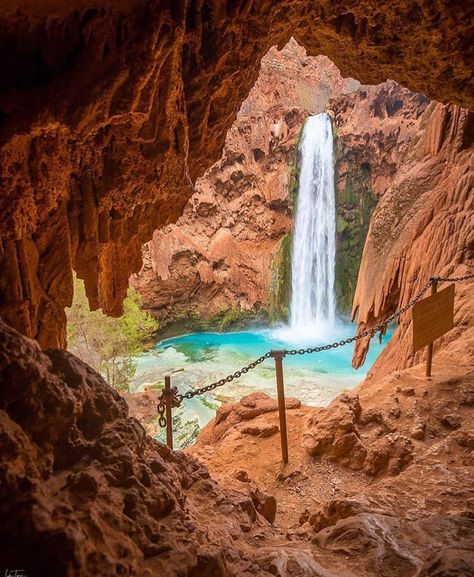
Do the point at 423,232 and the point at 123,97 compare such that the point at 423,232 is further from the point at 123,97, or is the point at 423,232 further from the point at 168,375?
the point at 123,97

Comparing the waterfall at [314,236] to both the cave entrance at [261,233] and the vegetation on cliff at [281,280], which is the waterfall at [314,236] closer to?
the cave entrance at [261,233]

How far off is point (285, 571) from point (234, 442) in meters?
3.63

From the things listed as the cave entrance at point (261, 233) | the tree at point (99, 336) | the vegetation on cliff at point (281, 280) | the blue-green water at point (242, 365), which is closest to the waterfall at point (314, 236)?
the cave entrance at point (261, 233)

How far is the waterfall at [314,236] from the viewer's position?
714 inches

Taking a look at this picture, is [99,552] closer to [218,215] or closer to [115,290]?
[115,290]

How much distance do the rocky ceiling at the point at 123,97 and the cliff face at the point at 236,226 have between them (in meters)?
12.9

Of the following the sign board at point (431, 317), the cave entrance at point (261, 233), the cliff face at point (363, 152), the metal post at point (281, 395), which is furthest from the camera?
the cave entrance at point (261, 233)

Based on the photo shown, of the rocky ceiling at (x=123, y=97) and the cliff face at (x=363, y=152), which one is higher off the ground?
the cliff face at (x=363, y=152)

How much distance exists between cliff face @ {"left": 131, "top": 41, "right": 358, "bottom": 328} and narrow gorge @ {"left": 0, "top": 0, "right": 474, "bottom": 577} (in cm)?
818

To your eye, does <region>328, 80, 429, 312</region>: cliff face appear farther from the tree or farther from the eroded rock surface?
the eroded rock surface

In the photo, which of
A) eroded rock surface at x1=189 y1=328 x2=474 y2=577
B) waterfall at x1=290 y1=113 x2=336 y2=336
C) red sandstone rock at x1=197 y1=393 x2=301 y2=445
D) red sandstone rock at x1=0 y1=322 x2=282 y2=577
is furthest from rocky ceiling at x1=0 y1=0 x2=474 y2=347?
waterfall at x1=290 y1=113 x2=336 y2=336

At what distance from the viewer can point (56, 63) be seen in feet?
8.80

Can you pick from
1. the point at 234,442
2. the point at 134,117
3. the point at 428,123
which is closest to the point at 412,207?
the point at 428,123

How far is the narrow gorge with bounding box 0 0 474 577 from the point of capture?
1576 millimetres
